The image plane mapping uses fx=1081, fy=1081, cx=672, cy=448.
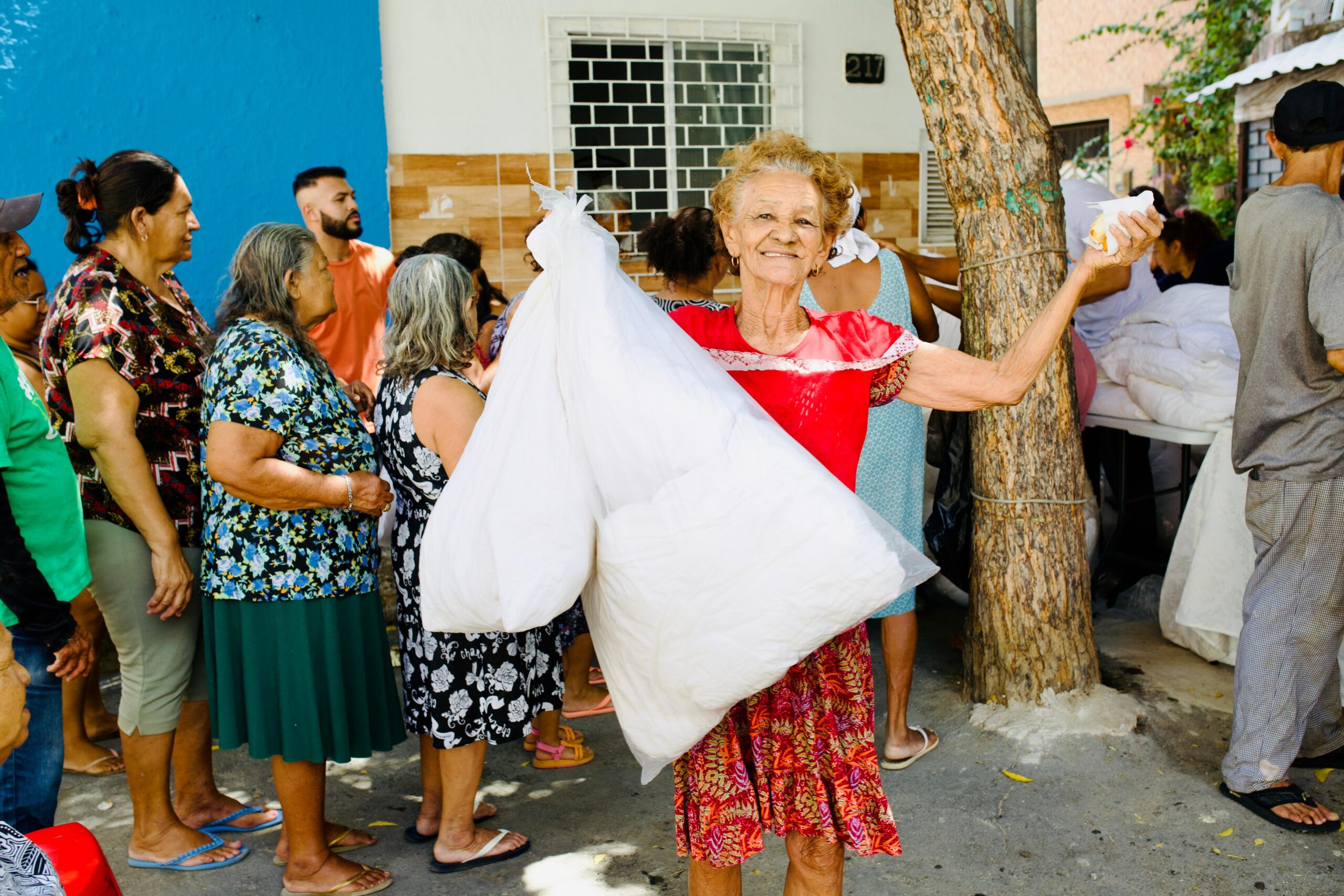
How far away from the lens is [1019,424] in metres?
3.69

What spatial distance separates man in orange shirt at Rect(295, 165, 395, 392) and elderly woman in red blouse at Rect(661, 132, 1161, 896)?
331 cm

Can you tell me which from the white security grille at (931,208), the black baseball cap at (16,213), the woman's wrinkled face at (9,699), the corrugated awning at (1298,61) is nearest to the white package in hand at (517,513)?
the woman's wrinkled face at (9,699)

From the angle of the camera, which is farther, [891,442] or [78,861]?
[891,442]

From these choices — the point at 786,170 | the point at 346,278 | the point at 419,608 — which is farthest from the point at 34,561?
the point at 346,278

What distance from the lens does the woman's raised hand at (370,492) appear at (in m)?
2.92

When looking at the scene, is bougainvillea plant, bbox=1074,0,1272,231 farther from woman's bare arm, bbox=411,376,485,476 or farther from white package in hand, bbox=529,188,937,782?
white package in hand, bbox=529,188,937,782

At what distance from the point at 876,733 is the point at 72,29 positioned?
532 cm

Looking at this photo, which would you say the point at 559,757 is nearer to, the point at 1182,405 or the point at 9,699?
the point at 9,699

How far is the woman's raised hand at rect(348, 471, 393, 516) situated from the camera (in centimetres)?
292

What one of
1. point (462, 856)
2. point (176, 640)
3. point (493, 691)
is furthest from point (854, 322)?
point (176, 640)

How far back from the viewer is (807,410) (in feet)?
7.43

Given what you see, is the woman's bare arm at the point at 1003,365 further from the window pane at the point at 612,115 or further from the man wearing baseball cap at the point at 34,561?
the window pane at the point at 612,115

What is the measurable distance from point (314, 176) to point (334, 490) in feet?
10.2

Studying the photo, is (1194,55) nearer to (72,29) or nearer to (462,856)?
(72,29)
